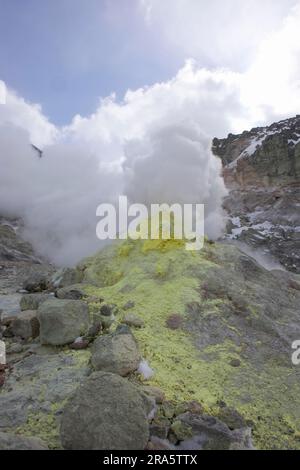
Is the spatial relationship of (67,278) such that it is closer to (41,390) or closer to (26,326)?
(26,326)

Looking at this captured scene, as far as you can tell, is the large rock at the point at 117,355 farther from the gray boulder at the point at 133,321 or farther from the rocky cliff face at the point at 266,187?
the rocky cliff face at the point at 266,187

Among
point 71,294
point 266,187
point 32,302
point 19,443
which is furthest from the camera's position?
point 266,187

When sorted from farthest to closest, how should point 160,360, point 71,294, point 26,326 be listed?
1. point 71,294
2. point 26,326
3. point 160,360

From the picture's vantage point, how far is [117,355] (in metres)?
5.23

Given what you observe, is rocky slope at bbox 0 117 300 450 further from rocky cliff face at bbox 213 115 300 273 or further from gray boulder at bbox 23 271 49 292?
rocky cliff face at bbox 213 115 300 273

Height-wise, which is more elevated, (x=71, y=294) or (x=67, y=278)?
(x=67, y=278)

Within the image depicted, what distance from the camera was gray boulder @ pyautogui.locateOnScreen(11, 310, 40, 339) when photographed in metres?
6.80

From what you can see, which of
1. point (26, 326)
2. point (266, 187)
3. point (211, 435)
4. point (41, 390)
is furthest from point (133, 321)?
point (266, 187)

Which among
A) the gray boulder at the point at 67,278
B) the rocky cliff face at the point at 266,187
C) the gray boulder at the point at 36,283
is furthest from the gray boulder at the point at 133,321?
the rocky cliff face at the point at 266,187

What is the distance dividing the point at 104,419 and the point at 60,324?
267 centimetres

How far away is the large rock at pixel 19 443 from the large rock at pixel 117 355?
149 centimetres

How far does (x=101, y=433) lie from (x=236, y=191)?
54207mm

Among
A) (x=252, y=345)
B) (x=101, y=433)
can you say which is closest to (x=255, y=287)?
(x=252, y=345)

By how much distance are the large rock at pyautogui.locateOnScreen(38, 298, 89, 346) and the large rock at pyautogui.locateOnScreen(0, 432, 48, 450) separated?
8.10 ft
